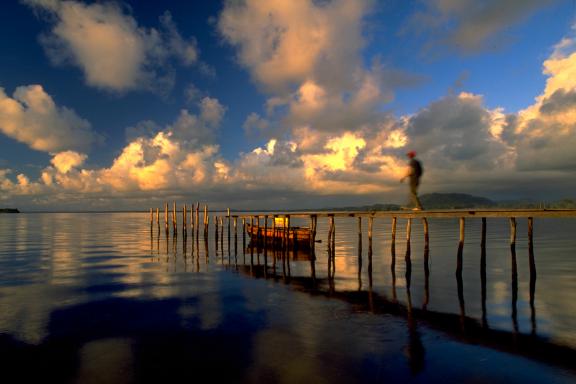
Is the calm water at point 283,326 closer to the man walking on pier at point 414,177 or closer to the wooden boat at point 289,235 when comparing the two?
the man walking on pier at point 414,177

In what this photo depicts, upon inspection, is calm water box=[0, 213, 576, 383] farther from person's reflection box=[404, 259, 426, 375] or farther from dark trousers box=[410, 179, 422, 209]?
dark trousers box=[410, 179, 422, 209]

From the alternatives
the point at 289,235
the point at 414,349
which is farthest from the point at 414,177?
the point at 289,235

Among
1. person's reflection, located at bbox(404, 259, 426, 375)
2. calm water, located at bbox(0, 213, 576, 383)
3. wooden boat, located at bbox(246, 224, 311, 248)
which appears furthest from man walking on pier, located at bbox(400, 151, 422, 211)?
wooden boat, located at bbox(246, 224, 311, 248)

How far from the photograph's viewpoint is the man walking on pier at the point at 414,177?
62.0ft

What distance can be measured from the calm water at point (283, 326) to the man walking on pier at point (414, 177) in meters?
4.31

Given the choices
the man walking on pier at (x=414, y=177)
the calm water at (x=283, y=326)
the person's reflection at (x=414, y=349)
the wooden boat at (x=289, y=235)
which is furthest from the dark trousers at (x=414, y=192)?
the wooden boat at (x=289, y=235)

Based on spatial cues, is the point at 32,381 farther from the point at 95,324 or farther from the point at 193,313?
the point at 193,313

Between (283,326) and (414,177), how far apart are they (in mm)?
10658

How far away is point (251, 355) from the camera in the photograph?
31.8 feet

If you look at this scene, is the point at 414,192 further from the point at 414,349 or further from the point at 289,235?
the point at 289,235

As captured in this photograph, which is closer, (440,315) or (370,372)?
(370,372)

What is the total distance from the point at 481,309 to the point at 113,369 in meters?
12.7

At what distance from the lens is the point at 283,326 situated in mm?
12141

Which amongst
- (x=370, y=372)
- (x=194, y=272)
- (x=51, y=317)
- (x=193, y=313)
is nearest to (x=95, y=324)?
(x=51, y=317)
